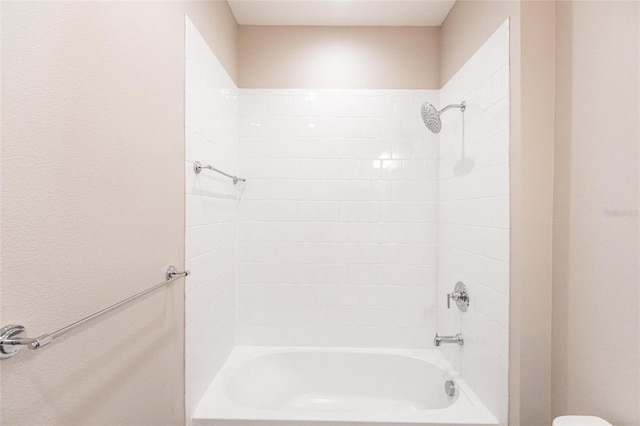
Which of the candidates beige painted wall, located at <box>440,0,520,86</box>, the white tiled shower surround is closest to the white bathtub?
the white tiled shower surround

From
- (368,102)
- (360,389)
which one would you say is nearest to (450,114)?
(368,102)

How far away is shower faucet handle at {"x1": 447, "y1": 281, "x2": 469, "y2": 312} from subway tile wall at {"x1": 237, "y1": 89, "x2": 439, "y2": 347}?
15.5 inches

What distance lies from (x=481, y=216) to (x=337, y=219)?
36.5 inches

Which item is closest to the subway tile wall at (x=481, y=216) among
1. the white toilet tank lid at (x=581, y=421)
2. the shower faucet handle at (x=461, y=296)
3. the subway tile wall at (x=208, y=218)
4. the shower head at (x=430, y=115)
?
the shower faucet handle at (x=461, y=296)

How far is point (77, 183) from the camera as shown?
0.81m

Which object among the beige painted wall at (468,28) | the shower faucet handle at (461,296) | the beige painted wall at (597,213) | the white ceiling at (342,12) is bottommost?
the shower faucet handle at (461,296)

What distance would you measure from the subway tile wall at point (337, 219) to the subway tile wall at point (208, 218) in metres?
0.17

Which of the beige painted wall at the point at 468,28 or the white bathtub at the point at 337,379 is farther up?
the beige painted wall at the point at 468,28

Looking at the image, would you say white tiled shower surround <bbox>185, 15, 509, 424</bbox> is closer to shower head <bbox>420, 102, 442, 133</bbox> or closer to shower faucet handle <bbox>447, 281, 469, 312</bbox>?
shower faucet handle <bbox>447, 281, 469, 312</bbox>

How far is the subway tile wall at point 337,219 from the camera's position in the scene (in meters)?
2.29

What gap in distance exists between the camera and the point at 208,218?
1749 millimetres

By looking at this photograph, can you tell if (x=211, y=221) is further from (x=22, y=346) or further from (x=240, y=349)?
(x=22, y=346)

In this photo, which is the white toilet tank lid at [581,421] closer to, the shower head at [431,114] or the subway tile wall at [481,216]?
the subway tile wall at [481,216]

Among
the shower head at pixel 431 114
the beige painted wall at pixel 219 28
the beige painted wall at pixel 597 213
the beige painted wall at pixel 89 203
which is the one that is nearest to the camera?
the beige painted wall at pixel 89 203
